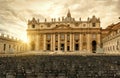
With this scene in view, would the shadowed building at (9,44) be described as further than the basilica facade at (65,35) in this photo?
No

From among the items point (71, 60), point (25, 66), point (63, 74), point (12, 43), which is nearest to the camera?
point (63, 74)

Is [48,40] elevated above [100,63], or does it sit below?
above

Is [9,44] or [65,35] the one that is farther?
[65,35]

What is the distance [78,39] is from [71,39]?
2474 millimetres

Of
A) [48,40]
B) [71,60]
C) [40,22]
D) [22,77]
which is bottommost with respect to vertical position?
[22,77]

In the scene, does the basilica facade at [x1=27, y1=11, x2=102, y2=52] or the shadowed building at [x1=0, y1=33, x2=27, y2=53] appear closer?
the shadowed building at [x1=0, y1=33, x2=27, y2=53]

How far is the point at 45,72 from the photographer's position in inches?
950

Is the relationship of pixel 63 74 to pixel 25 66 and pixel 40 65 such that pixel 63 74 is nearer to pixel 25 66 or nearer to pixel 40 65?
pixel 40 65

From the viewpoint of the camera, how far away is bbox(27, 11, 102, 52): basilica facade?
227 ft

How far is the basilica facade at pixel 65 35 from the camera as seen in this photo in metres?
69.1

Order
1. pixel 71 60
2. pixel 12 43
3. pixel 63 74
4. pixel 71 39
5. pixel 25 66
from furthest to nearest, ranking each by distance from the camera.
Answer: pixel 71 39 → pixel 12 43 → pixel 71 60 → pixel 25 66 → pixel 63 74

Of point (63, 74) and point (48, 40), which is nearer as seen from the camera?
point (63, 74)

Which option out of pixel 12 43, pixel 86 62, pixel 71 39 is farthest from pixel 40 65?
pixel 71 39

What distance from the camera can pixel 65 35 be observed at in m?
69.9
